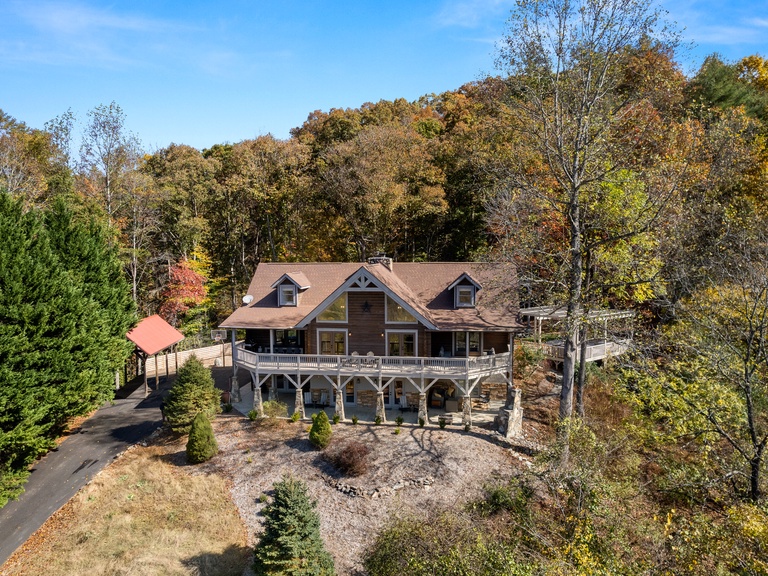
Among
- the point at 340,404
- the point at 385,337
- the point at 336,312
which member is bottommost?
the point at 340,404

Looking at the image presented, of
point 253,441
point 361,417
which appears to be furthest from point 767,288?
point 253,441

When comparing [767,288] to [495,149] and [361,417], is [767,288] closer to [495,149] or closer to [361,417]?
[361,417]

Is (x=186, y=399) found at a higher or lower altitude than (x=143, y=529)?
higher

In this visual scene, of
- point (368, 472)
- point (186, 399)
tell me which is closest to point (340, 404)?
point (368, 472)

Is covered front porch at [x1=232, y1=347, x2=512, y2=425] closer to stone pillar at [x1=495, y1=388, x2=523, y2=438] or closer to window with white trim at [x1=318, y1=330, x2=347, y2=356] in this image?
window with white trim at [x1=318, y1=330, x2=347, y2=356]

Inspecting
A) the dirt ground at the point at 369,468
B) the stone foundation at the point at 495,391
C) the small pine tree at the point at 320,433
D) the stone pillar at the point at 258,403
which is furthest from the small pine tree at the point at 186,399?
the stone foundation at the point at 495,391

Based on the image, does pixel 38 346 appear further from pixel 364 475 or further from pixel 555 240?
pixel 555 240

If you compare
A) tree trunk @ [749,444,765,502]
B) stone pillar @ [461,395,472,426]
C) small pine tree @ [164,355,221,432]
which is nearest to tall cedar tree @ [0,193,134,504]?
small pine tree @ [164,355,221,432]
